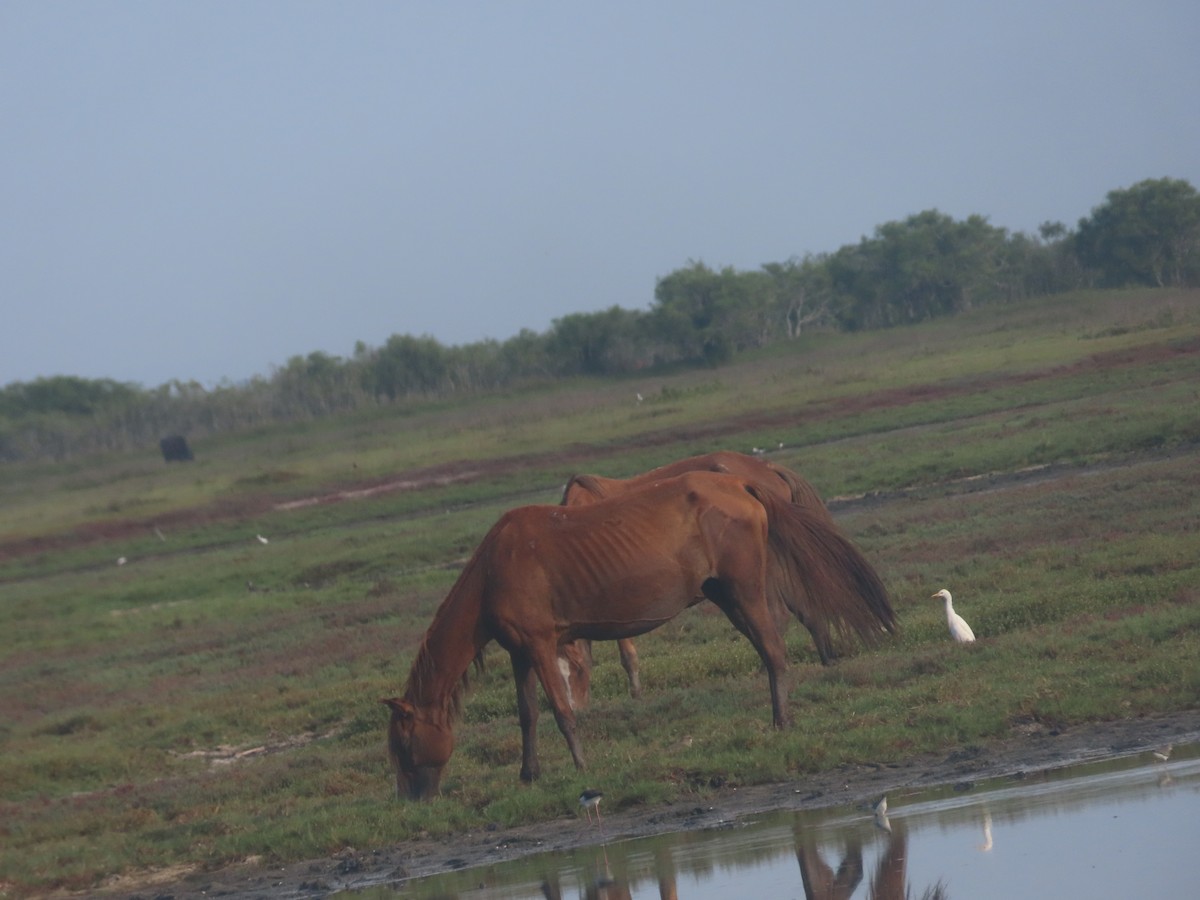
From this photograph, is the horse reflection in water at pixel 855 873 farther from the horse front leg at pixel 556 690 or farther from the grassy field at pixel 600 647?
the horse front leg at pixel 556 690

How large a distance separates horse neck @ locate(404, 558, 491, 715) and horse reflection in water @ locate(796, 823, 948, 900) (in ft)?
9.96

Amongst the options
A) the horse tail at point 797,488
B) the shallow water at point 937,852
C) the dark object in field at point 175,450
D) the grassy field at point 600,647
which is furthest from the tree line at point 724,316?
the shallow water at point 937,852

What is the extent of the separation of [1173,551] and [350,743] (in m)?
7.40

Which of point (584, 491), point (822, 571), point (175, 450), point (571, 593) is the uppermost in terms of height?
point (175, 450)

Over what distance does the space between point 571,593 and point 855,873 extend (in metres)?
3.27

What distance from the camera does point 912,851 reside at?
22.6 feet

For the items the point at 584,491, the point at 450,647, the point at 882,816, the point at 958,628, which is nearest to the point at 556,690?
the point at 450,647

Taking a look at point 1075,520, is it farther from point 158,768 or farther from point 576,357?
point 576,357

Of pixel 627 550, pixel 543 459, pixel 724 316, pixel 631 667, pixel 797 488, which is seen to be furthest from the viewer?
pixel 724 316

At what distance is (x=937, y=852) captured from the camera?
6848 mm

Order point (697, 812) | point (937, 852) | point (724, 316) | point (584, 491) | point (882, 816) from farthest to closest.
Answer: point (724, 316) → point (584, 491) → point (697, 812) → point (882, 816) → point (937, 852)

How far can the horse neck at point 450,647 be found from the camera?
9.57m

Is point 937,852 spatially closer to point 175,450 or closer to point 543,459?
point 543,459

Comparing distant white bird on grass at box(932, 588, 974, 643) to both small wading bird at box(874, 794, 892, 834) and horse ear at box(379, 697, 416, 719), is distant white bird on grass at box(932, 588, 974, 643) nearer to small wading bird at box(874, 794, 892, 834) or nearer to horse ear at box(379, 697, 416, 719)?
small wading bird at box(874, 794, 892, 834)
